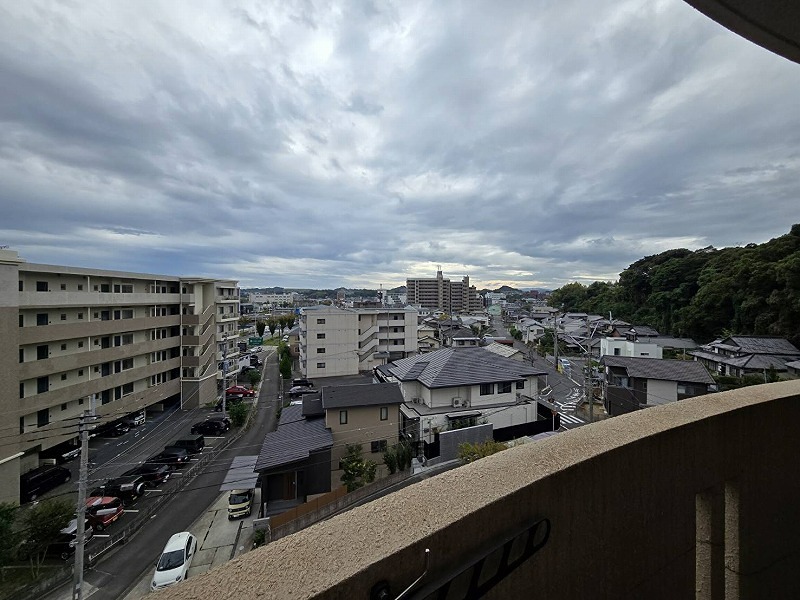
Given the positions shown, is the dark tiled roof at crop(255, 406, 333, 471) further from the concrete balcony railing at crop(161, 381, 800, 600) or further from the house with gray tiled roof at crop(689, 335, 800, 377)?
the house with gray tiled roof at crop(689, 335, 800, 377)

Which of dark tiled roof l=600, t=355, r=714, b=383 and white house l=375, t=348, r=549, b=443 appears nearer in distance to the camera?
white house l=375, t=348, r=549, b=443

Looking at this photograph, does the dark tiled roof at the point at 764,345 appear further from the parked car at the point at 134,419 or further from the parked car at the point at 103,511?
the parked car at the point at 134,419

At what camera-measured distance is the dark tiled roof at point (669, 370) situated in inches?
594

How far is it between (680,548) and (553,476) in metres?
0.84

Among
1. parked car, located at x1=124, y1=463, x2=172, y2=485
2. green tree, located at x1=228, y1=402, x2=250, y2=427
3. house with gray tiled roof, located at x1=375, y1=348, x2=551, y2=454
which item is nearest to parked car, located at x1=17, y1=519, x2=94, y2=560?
parked car, located at x1=124, y1=463, x2=172, y2=485

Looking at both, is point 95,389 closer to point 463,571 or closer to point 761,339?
point 463,571

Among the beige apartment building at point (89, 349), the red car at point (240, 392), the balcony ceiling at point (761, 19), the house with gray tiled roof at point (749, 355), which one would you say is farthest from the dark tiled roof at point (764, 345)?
the beige apartment building at point (89, 349)

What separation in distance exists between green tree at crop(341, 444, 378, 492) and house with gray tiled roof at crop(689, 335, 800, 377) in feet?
67.4

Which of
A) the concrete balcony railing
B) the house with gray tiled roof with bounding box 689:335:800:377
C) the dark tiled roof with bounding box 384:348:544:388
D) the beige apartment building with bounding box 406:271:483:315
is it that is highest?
the beige apartment building with bounding box 406:271:483:315

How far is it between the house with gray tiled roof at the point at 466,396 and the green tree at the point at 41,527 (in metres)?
8.54

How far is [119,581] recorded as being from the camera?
6836 millimetres

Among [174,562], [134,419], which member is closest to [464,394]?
[174,562]

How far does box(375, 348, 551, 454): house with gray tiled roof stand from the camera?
12.4 m

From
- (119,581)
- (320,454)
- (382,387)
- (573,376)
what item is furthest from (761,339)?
(119,581)
